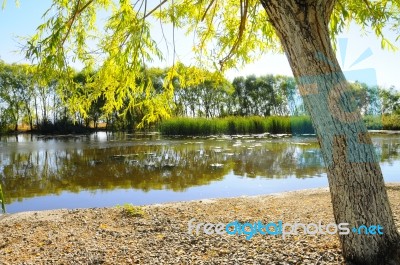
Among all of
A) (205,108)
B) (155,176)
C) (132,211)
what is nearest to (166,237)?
(132,211)

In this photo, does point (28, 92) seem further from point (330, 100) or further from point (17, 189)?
point (330, 100)

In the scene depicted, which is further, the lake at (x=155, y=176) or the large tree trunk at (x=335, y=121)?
the lake at (x=155, y=176)

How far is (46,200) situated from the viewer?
19.6ft

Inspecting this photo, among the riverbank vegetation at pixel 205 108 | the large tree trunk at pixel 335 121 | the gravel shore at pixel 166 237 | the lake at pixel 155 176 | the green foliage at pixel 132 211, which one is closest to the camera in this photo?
the large tree trunk at pixel 335 121

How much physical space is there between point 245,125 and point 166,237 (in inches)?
703

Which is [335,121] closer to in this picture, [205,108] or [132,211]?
[132,211]

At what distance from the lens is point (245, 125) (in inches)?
816

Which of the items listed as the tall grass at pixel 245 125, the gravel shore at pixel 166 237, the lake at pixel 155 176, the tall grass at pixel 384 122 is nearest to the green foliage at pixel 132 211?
the gravel shore at pixel 166 237

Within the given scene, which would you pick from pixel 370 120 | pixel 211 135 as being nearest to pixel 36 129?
pixel 211 135

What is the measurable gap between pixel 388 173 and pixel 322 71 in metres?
6.64

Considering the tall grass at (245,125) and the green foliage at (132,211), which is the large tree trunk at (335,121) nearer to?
the green foliage at (132,211)

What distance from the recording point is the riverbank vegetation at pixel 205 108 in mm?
18562

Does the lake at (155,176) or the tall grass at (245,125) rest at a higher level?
the tall grass at (245,125)

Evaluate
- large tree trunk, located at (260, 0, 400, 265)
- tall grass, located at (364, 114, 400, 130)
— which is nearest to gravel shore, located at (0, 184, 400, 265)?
large tree trunk, located at (260, 0, 400, 265)
